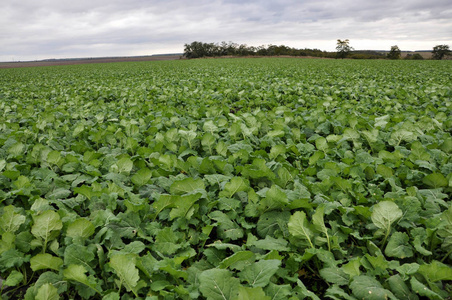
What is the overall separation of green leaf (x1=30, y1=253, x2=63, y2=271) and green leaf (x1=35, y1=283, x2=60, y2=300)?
182mm

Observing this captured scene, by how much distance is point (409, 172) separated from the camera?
2.68 metres

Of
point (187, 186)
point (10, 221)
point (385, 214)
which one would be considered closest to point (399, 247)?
point (385, 214)

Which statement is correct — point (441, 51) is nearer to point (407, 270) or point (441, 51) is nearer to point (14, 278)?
point (407, 270)

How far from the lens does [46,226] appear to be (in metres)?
1.83

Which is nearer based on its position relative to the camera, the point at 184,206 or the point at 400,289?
the point at 400,289

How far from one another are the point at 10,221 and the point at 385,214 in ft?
8.59

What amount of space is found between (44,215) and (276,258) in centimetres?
155

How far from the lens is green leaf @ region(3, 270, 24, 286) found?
64.6 inches

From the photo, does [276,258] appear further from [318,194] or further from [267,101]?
[267,101]

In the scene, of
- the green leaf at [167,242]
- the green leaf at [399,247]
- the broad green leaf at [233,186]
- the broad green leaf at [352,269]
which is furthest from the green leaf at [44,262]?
the green leaf at [399,247]

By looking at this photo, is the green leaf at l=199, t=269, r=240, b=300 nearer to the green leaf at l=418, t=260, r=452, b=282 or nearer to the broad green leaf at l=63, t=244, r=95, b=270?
the broad green leaf at l=63, t=244, r=95, b=270

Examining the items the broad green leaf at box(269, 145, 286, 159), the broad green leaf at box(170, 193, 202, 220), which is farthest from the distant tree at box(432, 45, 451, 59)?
the broad green leaf at box(170, 193, 202, 220)

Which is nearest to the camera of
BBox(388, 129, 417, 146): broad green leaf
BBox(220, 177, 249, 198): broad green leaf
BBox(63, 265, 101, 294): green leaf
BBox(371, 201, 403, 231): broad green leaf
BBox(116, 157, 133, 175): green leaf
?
BBox(63, 265, 101, 294): green leaf

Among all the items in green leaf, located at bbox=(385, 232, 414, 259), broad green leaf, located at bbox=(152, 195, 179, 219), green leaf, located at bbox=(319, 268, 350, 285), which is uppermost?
broad green leaf, located at bbox=(152, 195, 179, 219)
